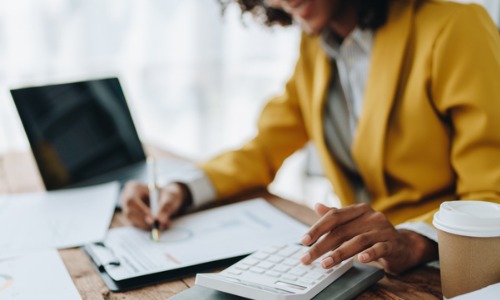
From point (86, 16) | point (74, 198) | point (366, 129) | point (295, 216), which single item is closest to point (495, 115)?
point (366, 129)

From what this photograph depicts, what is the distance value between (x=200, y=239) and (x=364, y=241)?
0.27 m

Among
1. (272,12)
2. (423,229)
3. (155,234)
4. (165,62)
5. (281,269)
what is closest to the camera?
(281,269)

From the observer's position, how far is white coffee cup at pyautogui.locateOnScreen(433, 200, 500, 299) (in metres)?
0.56

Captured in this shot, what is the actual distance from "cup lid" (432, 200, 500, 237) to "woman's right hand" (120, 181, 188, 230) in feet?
1.61

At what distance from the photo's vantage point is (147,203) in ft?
3.36

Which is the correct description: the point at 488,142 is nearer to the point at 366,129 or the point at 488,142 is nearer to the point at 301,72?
the point at 366,129

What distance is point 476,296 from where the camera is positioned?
56cm

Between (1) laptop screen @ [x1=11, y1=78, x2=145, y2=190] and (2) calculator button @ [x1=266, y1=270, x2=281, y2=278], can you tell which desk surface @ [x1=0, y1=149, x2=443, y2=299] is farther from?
(1) laptop screen @ [x1=11, y1=78, x2=145, y2=190]

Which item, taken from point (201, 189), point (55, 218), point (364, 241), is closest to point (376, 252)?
point (364, 241)

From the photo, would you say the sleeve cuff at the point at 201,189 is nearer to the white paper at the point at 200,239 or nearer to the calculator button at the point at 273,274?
the white paper at the point at 200,239

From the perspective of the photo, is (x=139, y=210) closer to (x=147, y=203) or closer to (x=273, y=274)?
(x=147, y=203)

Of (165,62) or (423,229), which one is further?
(165,62)

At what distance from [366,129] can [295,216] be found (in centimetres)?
23

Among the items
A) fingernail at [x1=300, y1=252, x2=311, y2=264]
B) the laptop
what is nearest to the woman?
fingernail at [x1=300, y1=252, x2=311, y2=264]
